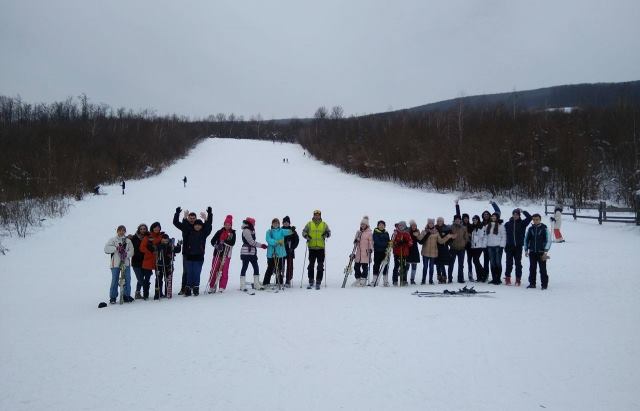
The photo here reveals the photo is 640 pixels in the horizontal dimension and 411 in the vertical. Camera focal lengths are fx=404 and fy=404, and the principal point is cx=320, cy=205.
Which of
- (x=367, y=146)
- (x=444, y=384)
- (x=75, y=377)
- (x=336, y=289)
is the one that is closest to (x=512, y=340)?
(x=444, y=384)

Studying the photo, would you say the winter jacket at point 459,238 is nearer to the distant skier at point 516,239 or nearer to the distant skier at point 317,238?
the distant skier at point 516,239

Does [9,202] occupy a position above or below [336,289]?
above

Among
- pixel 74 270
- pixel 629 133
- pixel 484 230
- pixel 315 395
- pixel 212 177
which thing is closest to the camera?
pixel 315 395

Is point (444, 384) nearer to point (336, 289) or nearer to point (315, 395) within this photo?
point (315, 395)

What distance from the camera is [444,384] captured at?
4.47 metres

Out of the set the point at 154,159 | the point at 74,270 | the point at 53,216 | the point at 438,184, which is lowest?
the point at 74,270

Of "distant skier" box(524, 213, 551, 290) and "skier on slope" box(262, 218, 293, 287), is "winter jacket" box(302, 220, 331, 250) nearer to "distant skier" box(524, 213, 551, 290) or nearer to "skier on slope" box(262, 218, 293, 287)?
"skier on slope" box(262, 218, 293, 287)

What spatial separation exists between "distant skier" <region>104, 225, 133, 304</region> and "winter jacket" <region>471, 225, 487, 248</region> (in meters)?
8.25

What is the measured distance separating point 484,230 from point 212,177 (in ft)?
112

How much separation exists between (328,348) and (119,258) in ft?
18.2

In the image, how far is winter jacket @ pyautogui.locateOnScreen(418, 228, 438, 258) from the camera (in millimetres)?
10281

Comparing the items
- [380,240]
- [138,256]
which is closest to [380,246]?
[380,240]

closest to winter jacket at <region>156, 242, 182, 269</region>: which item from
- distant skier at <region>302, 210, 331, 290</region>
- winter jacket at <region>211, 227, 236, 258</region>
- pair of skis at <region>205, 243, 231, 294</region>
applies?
winter jacket at <region>211, 227, 236, 258</region>

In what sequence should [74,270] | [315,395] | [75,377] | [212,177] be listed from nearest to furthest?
1. [315,395]
2. [75,377]
3. [74,270]
4. [212,177]
